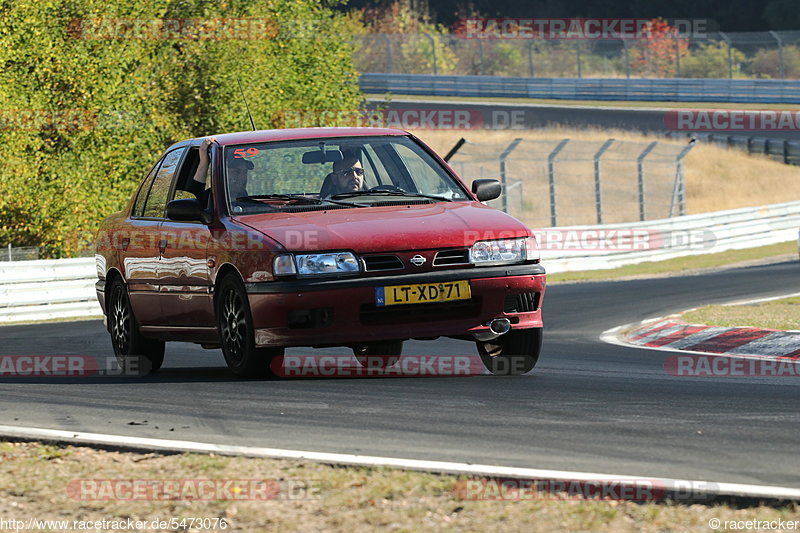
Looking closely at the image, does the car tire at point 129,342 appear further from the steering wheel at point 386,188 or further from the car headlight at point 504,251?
the car headlight at point 504,251

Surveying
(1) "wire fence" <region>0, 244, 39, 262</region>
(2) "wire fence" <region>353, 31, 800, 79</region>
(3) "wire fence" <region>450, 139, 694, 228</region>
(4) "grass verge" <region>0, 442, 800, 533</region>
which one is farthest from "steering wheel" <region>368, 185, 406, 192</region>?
(2) "wire fence" <region>353, 31, 800, 79</region>

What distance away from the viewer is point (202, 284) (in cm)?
872

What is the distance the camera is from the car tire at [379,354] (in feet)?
31.3

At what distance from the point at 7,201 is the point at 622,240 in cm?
1180

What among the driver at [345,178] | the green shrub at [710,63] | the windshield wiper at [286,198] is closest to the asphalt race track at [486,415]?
the windshield wiper at [286,198]

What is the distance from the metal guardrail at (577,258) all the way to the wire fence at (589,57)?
15916 millimetres

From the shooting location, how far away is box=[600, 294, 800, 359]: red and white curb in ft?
35.7

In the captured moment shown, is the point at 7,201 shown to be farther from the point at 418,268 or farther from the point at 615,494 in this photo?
the point at 615,494

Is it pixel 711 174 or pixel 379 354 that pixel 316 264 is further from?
pixel 711 174

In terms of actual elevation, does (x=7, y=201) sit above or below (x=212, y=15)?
below

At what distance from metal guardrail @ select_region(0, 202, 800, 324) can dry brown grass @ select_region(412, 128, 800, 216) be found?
328 inches

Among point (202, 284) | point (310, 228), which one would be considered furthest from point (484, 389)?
point (202, 284)

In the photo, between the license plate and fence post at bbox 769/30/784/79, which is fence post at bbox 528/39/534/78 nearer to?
fence post at bbox 769/30/784/79

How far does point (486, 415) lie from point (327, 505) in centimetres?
198
